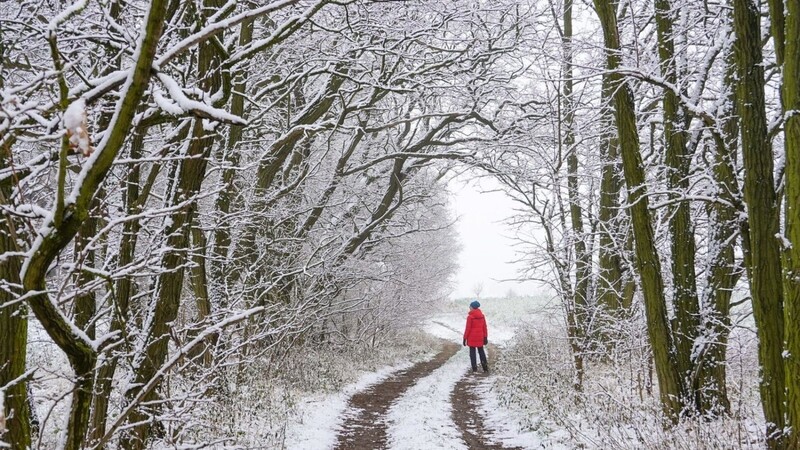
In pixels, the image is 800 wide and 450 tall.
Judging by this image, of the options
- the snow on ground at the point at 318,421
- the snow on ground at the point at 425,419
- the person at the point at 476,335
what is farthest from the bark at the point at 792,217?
the person at the point at 476,335

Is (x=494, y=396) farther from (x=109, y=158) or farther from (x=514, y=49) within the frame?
(x=109, y=158)

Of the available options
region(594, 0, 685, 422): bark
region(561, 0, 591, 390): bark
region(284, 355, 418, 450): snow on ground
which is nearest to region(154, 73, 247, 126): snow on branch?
region(594, 0, 685, 422): bark

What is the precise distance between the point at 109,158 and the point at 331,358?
12.1 meters

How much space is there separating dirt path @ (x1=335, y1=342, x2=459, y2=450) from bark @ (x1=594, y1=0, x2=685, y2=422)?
3.38m

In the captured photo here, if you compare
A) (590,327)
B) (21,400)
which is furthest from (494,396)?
(21,400)

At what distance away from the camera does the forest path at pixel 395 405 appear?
24.0 feet

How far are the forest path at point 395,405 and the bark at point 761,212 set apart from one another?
358cm

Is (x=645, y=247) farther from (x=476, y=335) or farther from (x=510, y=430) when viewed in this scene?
(x=476, y=335)

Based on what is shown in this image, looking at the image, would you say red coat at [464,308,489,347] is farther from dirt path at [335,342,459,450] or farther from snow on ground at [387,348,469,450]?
snow on ground at [387,348,469,450]

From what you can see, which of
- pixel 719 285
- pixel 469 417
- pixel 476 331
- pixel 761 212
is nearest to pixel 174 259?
pixel 761 212

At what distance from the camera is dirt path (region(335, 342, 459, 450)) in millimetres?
7355

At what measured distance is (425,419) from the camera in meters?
8.41

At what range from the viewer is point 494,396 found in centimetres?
1112

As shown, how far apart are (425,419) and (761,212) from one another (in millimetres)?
5458
